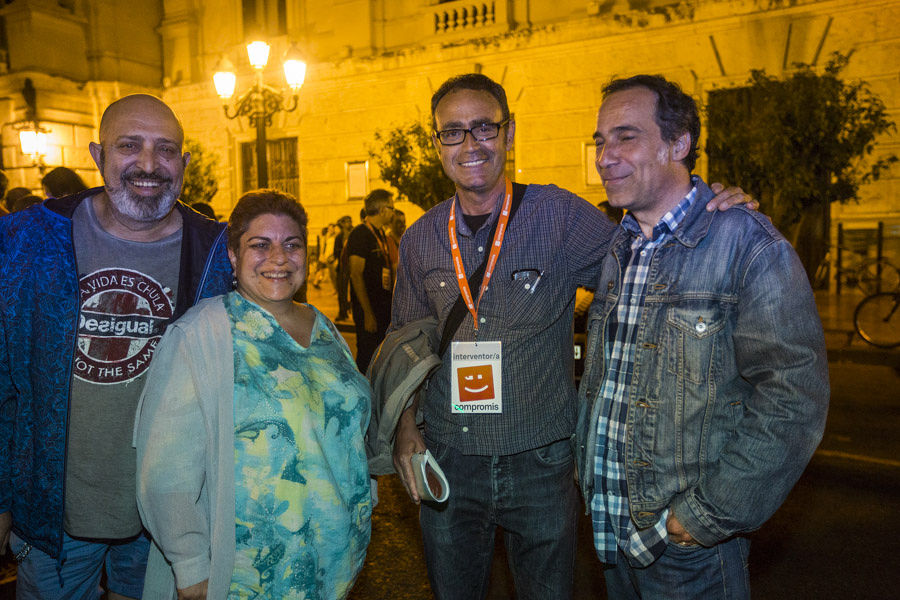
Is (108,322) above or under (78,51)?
under

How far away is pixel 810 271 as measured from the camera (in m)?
13.9

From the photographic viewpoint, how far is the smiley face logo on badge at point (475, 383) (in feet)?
8.46

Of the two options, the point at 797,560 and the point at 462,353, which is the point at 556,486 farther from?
the point at 797,560

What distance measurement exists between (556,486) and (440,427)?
51 cm

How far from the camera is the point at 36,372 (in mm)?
2396

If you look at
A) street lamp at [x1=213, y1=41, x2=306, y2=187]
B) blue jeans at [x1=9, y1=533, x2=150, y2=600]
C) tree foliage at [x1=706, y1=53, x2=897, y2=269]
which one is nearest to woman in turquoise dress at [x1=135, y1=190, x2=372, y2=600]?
blue jeans at [x1=9, y1=533, x2=150, y2=600]

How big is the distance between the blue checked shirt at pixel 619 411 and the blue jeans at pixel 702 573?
0.08m

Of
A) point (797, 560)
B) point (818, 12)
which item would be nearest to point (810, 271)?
point (818, 12)

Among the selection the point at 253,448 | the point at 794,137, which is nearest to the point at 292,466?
the point at 253,448

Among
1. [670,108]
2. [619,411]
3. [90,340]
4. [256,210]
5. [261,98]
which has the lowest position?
[619,411]

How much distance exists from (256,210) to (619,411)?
1.48 metres

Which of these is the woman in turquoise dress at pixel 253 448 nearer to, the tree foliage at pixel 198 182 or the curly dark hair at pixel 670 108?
the curly dark hair at pixel 670 108

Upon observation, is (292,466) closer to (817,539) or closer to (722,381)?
(722,381)

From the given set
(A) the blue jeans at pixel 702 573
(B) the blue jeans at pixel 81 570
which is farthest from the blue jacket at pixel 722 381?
(B) the blue jeans at pixel 81 570
